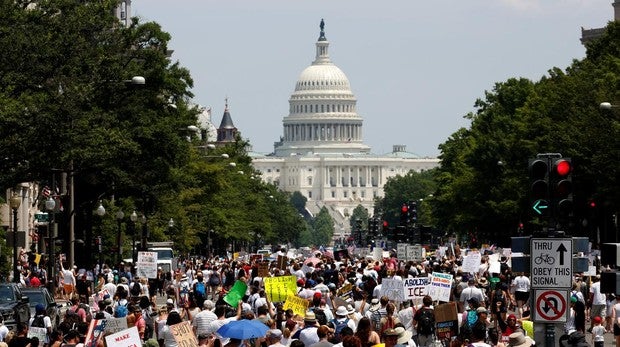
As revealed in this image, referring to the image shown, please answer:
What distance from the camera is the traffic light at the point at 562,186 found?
963 inches

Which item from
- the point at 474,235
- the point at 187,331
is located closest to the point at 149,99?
the point at 187,331

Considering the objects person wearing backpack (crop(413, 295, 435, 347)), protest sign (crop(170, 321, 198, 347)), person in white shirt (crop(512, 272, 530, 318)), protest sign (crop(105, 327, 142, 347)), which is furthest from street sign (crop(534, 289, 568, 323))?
person in white shirt (crop(512, 272, 530, 318))

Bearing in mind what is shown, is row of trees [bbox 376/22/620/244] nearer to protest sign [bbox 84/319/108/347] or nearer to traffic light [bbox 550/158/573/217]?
protest sign [bbox 84/319/108/347]

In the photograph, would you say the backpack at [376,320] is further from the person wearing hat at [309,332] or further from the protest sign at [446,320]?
the person wearing hat at [309,332]

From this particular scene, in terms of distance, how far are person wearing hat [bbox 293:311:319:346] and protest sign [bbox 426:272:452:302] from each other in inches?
323

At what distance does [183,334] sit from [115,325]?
2435mm

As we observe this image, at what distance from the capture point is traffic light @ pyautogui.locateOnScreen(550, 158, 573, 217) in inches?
963

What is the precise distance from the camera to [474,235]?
13788 centimetres

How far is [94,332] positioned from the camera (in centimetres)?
3005

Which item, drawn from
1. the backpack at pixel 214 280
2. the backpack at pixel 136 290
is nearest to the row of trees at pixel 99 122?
the backpack at pixel 136 290

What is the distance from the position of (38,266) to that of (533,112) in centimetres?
3490

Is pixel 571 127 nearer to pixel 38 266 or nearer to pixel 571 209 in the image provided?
pixel 38 266

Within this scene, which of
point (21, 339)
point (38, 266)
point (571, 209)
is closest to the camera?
point (571, 209)

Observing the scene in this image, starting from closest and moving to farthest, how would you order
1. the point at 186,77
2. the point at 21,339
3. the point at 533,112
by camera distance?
1. the point at 21,339
2. the point at 186,77
3. the point at 533,112
